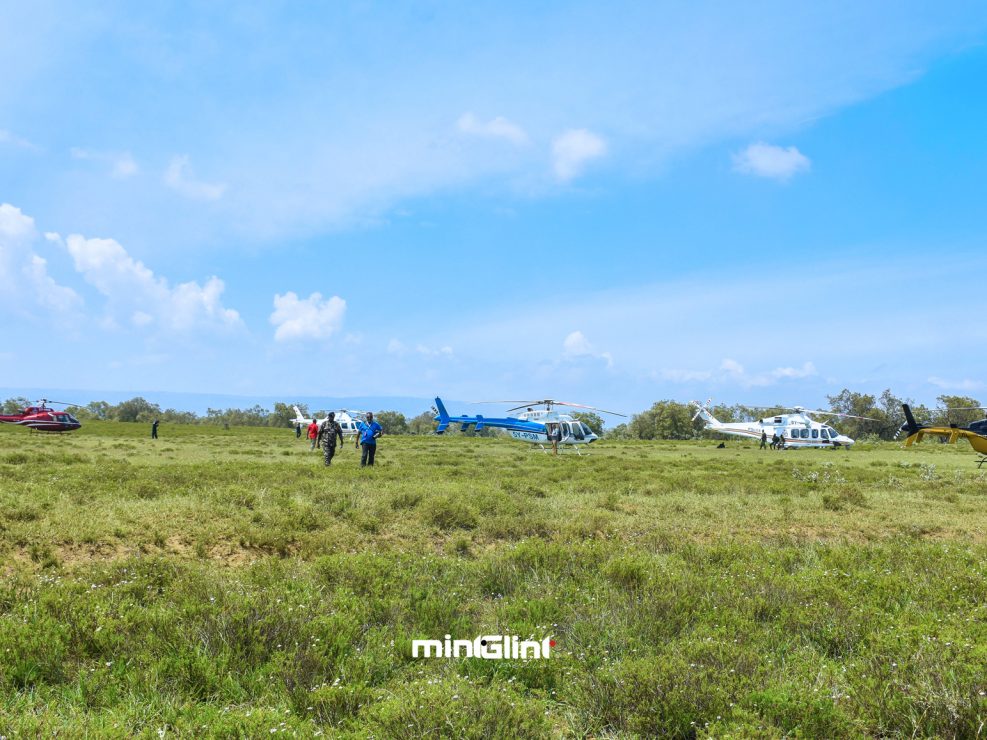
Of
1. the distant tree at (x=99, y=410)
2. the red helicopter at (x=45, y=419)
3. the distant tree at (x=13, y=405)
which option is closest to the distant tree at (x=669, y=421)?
the red helicopter at (x=45, y=419)

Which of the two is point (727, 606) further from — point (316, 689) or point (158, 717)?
point (158, 717)

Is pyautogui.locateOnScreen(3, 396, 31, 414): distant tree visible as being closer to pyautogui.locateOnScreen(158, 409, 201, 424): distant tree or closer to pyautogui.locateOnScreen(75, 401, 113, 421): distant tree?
pyautogui.locateOnScreen(75, 401, 113, 421): distant tree

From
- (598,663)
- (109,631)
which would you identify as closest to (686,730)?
(598,663)

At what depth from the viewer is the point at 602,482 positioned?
18.4 meters

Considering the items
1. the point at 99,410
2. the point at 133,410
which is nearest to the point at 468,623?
the point at 133,410

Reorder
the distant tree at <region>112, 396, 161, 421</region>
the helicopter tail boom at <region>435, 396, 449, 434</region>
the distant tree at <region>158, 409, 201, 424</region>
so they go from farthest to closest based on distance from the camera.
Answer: the distant tree at <region>158, 409, 201, 424</region>
the distant tree at <region>112, 396, 161, 421</region>
the helicopter tail boom at <region>435, 396, 449, 434</region>

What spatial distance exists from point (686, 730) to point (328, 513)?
27.7 feet

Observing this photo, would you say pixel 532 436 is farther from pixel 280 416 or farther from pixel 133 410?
pixel 133 410

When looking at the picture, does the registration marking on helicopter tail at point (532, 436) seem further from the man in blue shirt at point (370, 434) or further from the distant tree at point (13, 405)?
the distant tree at point (13, 405)

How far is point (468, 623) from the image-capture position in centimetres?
580

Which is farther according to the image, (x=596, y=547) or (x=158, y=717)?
(x=596, y=547)

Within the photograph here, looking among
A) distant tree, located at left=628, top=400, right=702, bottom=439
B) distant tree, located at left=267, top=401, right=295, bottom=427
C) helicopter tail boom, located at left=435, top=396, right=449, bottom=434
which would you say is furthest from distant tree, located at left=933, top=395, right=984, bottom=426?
distant tree, located at left=267, top=401, right=295, bottom=427

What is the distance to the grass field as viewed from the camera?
A: 13.2ft

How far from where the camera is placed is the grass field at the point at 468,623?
403 cm
